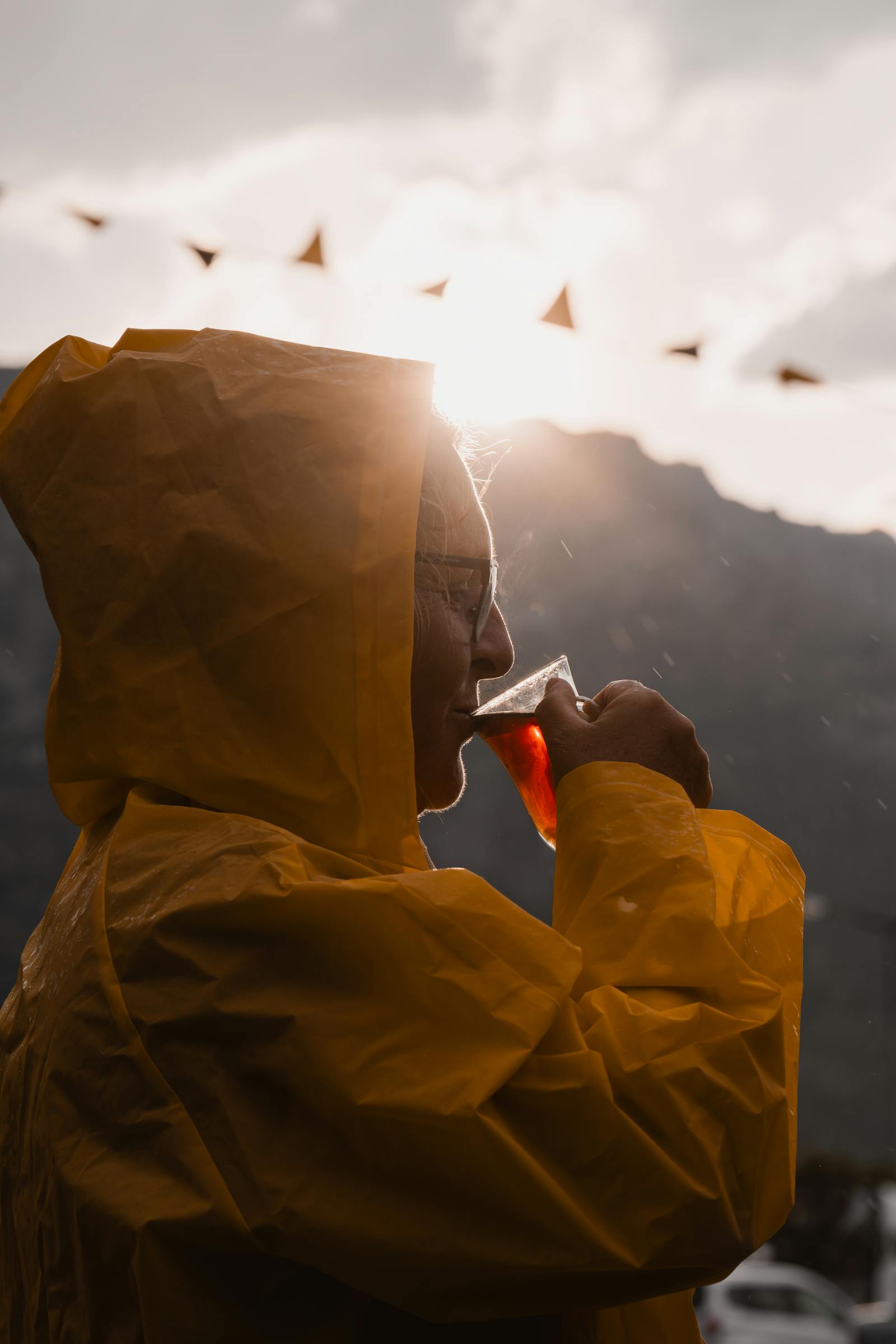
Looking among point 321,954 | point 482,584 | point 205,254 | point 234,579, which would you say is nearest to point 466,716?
point 482,584

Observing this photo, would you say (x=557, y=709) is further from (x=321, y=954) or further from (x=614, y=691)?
(x=321, y=954)

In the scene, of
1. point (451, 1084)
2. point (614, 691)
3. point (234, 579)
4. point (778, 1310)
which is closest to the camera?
point (451, 1084)

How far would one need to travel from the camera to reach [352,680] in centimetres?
140

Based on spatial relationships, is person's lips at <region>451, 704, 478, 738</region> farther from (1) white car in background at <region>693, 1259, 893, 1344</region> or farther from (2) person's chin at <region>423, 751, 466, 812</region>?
(1) white car in background at <region>693, 1259, 893, 1344</region>

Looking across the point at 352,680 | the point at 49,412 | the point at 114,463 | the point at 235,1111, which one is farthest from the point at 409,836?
the point at 49,412

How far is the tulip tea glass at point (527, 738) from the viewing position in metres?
1.78

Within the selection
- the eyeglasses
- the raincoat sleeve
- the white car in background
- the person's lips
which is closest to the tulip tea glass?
the person's lips

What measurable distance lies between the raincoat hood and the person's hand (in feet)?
1.02

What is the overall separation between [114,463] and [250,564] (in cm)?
28

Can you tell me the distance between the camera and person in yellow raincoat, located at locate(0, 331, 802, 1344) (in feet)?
3.57

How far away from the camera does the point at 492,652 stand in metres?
1.75

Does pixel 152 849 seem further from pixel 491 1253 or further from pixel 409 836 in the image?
pixel 491 1253

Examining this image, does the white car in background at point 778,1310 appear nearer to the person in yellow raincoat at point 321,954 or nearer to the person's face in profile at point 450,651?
the person's face in profile at point 450,651

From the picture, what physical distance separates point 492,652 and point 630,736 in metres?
0.29
